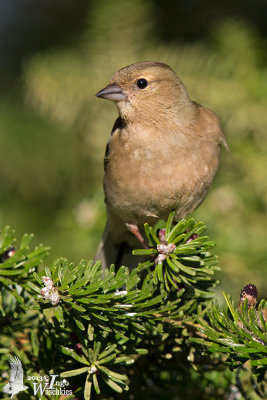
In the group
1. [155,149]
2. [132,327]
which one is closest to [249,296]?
[132,327]

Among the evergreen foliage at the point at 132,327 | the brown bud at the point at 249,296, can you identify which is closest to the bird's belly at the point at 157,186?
the evergreen foliage at the point at 132,327

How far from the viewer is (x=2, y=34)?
598 centimetres

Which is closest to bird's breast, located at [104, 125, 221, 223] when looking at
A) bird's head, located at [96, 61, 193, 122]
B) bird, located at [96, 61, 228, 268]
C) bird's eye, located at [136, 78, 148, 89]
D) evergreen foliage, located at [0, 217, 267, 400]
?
bird, located at [96, 61, 228, 268]

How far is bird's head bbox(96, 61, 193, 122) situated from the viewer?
3510 mm

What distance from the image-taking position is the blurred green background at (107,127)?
161 inches

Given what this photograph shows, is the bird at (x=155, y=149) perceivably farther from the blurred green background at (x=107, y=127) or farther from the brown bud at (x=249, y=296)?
the brown bud at (x=249, y=296)

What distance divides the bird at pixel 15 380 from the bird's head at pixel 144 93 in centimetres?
183

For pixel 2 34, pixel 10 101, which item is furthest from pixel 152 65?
pixel 2 34

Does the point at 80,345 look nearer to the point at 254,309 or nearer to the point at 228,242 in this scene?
the point at 254,309

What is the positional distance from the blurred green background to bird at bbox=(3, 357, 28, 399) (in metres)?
1.80

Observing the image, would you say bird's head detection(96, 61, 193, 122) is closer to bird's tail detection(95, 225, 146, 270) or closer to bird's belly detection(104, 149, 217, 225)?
bird's belly detection(104, 149, 217, 225)

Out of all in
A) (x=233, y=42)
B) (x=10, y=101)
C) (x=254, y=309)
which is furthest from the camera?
(x=10, y=101)

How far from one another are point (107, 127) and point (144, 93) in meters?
1.12

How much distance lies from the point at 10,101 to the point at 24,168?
1.00 meters
